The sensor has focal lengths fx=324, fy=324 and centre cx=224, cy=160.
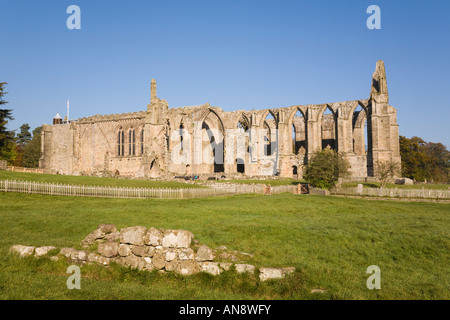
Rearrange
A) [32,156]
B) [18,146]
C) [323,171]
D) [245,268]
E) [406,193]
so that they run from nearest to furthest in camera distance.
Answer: [245,268]
[406,193]
[323,171]
[32,156]
[18,146]

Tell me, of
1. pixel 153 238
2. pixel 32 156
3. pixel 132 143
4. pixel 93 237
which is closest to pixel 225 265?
pixel 153 238

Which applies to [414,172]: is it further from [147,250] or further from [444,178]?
[147,250]

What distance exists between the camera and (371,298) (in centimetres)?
628

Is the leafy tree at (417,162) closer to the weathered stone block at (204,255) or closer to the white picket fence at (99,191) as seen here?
the white picket fence at (99,191)

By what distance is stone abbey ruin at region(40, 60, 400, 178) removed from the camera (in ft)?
164

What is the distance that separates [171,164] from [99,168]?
1457 centimetres

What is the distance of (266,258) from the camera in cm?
831

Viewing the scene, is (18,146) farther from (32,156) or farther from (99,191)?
(99,191)

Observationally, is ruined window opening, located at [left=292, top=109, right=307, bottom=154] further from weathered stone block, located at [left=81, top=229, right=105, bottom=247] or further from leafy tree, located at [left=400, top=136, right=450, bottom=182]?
weathered stone block, located at [left=81, top=229, right=105, bottom=247]

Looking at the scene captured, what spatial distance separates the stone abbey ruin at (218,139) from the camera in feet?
164

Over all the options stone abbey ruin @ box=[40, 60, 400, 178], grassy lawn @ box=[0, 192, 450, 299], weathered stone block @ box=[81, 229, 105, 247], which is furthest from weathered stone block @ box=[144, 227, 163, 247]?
stone abbey ruin @ box=[40, 60, 400, 178]

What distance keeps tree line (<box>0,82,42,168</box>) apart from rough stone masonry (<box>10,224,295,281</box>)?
3747 centimetres

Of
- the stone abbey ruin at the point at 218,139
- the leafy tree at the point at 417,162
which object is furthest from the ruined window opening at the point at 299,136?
the leafy tree at the point at 417,162

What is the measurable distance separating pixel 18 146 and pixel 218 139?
184 feet
